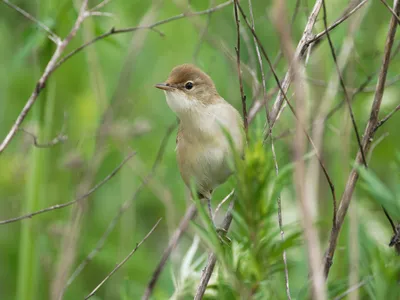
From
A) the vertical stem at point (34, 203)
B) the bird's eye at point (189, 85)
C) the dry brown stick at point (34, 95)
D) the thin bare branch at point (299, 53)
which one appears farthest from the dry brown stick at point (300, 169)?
the vertical stem at point (34, 203)

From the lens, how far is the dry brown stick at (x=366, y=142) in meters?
1.56

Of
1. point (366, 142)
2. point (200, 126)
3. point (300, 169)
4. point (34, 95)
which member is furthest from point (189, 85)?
point (300, 169)

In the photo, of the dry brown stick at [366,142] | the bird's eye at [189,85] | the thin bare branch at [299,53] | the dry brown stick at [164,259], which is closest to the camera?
the dry brown stick at [366,142]

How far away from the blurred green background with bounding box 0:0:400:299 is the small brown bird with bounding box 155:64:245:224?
0.61 ft

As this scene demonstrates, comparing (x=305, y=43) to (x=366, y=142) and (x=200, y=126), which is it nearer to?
(x=366, y=142)

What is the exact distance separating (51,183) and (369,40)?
230cm

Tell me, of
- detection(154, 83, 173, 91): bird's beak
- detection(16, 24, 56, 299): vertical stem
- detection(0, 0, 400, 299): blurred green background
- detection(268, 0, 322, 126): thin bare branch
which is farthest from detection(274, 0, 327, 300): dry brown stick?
detection(16, 24, 56, 299): vertical stem

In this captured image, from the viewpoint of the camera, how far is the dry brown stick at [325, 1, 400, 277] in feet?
5.13

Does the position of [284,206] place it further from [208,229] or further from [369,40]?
[208,229]

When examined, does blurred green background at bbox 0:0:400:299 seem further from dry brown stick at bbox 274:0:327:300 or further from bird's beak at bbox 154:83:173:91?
dry brown stick at bbox 274:0:327:300

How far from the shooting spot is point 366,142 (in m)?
1.70

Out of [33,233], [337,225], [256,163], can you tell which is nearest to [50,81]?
[33,233]

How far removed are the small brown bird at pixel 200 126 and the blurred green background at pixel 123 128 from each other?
0.19 m

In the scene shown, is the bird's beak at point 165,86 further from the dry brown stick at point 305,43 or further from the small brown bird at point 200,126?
the dry brown stick at point 305,43
